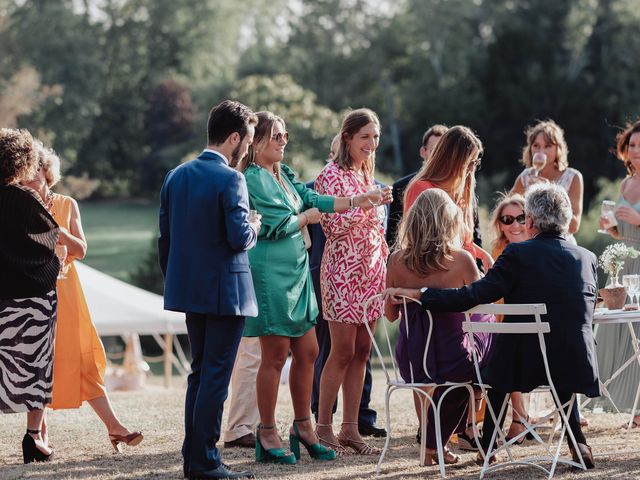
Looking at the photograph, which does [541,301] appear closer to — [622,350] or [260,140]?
[260,140]

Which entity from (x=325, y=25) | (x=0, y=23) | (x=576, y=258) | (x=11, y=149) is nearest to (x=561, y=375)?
(x=576, y=258)

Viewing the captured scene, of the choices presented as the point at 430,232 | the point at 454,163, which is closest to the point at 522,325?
the point at 430,232

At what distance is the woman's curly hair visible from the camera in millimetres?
6070

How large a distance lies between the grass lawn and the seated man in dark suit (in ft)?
94.4

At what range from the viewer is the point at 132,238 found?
138 ft

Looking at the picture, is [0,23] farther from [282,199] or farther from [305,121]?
[282,199]

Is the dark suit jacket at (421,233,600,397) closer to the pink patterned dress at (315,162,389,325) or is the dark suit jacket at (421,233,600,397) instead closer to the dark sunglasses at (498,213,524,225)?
the pink patterned dress at (315,162,389,325)

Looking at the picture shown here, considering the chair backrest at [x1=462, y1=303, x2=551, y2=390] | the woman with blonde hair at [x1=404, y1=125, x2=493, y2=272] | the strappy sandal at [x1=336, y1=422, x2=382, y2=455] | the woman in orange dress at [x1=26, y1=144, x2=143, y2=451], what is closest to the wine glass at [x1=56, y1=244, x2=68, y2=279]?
the woman in orange dress at [x1=26, y1=144, x2=143, y2=451]

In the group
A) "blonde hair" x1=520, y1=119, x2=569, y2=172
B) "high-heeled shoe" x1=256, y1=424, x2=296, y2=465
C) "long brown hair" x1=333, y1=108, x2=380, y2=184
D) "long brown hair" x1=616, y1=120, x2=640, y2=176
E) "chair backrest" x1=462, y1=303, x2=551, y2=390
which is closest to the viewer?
"chair backrest" x1=462, y1=303, x2=551, y2=390

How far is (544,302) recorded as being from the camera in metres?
5.59

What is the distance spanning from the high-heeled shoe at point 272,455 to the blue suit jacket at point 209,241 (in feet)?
3.28

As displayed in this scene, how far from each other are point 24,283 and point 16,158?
26.9 inches

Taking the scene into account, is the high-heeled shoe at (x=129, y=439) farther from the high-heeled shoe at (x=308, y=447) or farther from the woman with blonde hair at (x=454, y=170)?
the woman with blonde hair at (x=454, y=170)

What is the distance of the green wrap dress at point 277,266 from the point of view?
6.04 meters
